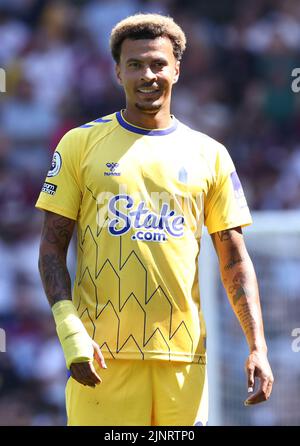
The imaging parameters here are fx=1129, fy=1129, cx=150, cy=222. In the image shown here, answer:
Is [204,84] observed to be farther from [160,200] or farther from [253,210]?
[160,200]

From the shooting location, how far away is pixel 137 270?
479 centimetres

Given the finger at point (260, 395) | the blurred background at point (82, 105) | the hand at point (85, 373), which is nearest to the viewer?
the hand at point (85, 373)

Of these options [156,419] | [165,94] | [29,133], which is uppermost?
[29,133]

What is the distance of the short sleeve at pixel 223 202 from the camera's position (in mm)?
5012

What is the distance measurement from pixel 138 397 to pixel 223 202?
94cm

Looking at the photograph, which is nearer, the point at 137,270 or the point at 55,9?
the point at 137,270

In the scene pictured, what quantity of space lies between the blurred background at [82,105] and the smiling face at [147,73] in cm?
532

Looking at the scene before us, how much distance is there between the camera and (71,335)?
15.1ft

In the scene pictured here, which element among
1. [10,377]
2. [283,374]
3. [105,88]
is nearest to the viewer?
[283,374]

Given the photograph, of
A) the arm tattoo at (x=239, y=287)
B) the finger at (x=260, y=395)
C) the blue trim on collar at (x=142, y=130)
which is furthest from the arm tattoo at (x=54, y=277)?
the finger at (x=260, y=395)

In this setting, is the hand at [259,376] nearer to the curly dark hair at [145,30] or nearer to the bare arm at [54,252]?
the bare arm at [54,252]

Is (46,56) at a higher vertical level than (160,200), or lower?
higher

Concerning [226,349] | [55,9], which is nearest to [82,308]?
[226,349]

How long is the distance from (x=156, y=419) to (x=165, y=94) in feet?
4.64
